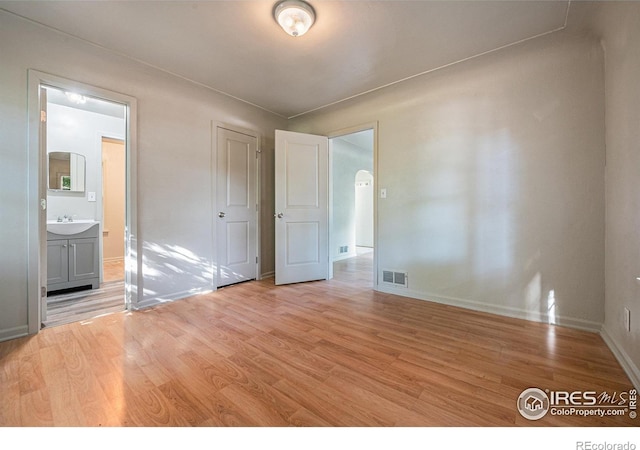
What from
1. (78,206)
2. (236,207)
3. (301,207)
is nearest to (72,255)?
(78,206)

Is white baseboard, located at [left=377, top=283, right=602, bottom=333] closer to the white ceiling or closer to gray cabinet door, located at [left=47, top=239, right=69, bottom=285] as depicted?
the white ceiling

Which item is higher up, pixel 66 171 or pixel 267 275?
pixel 66 171

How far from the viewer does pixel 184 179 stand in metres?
2.91

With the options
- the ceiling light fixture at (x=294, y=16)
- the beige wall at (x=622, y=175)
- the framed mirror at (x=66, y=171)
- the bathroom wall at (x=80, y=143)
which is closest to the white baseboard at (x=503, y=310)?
the beige wall at (x=622, y=175)

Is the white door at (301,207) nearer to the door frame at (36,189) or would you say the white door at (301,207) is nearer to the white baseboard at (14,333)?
the door frame at (36,189)

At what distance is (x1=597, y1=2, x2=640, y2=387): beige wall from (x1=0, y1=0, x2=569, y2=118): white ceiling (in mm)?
417

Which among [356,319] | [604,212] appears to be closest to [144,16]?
[356,319]

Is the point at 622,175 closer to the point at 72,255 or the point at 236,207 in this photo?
the point at 236,207

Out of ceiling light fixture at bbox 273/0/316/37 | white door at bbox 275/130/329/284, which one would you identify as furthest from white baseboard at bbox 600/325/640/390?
ceiling light fixture at bbox 273/0/316/37

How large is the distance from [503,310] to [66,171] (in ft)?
18.9

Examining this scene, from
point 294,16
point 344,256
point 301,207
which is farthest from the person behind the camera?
point 344,256

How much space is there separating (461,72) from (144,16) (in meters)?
2.85

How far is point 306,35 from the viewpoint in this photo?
7.03 ft

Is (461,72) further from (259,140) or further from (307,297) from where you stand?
(307,297)
